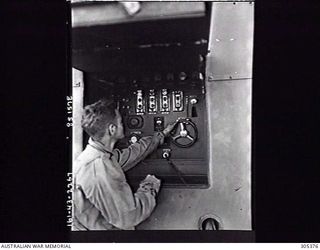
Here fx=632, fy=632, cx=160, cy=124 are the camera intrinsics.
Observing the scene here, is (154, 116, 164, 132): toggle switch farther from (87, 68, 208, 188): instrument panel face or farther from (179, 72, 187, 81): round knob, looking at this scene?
(179, 72, 187, 81): round knob

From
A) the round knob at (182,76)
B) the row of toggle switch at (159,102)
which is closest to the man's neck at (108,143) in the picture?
the row of toggle switch at (159,102)

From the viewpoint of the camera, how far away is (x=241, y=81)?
1.75m

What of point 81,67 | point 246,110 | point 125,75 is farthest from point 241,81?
point 81,67

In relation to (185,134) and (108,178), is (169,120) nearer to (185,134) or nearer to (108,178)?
(185,134)

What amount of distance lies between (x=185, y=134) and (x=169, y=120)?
0.06m

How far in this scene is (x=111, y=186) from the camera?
1.76 metres

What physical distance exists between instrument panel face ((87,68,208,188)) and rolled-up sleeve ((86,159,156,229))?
35 mm

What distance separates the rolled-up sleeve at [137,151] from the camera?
177 centimetres

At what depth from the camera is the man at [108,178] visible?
1764 mm

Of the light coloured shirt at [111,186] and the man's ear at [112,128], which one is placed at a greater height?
the man's ear at [112,128]

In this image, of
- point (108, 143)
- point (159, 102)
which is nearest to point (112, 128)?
point (108, 143)

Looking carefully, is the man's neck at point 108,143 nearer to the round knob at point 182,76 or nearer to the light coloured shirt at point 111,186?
the light coloured shirt at point 111,186

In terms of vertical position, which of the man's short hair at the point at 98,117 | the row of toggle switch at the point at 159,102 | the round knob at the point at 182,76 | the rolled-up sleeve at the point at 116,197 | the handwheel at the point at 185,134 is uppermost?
the round knob at the point at 182,76

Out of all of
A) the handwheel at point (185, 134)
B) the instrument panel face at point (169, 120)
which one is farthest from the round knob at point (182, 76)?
the handwheel at point (185, 134)
